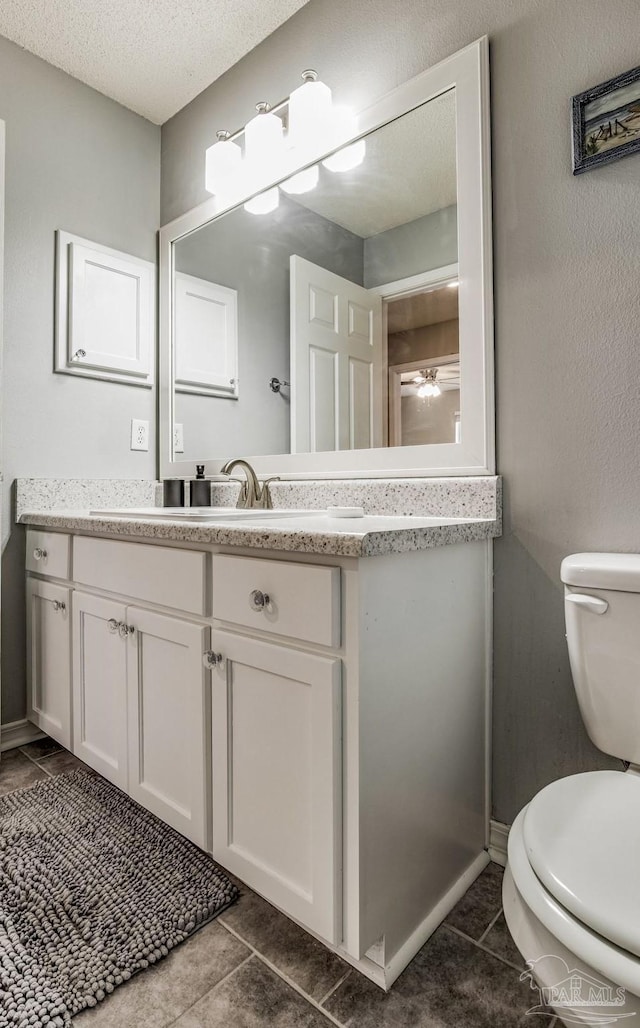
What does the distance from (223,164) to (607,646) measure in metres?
1.91

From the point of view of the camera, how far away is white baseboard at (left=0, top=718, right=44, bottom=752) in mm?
1885

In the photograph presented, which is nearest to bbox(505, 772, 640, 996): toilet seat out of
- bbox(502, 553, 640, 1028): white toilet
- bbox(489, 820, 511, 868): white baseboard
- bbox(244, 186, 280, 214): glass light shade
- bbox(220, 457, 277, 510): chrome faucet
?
bbox(502, 553, 640, 1028): white toilet

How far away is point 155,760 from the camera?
4.39ft

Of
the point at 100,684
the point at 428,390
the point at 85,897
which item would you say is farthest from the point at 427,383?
the point at 85,897

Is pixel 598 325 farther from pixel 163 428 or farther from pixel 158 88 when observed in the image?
pixel 158 88

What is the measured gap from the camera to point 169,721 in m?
1.29

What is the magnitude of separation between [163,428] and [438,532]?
1524 millimetres

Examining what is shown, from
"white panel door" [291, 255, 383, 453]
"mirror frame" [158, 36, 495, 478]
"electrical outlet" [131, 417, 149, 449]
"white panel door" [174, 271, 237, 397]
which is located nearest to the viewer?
"mirror frame" [158, 36, 495, 478]

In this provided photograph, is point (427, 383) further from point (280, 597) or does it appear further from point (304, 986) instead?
point (304, 986)

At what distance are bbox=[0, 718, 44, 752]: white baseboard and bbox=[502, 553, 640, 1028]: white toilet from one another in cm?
A: 169

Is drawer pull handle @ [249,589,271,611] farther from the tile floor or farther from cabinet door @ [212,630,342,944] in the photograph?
the tile floor

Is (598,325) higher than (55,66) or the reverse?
the reverse

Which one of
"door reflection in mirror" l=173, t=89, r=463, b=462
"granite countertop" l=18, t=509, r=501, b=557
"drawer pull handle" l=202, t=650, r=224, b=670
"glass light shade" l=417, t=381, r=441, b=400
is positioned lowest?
"drawer pull handle" l=202, t=650, r=224, b=670

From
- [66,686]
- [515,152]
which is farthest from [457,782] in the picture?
[515,152]
